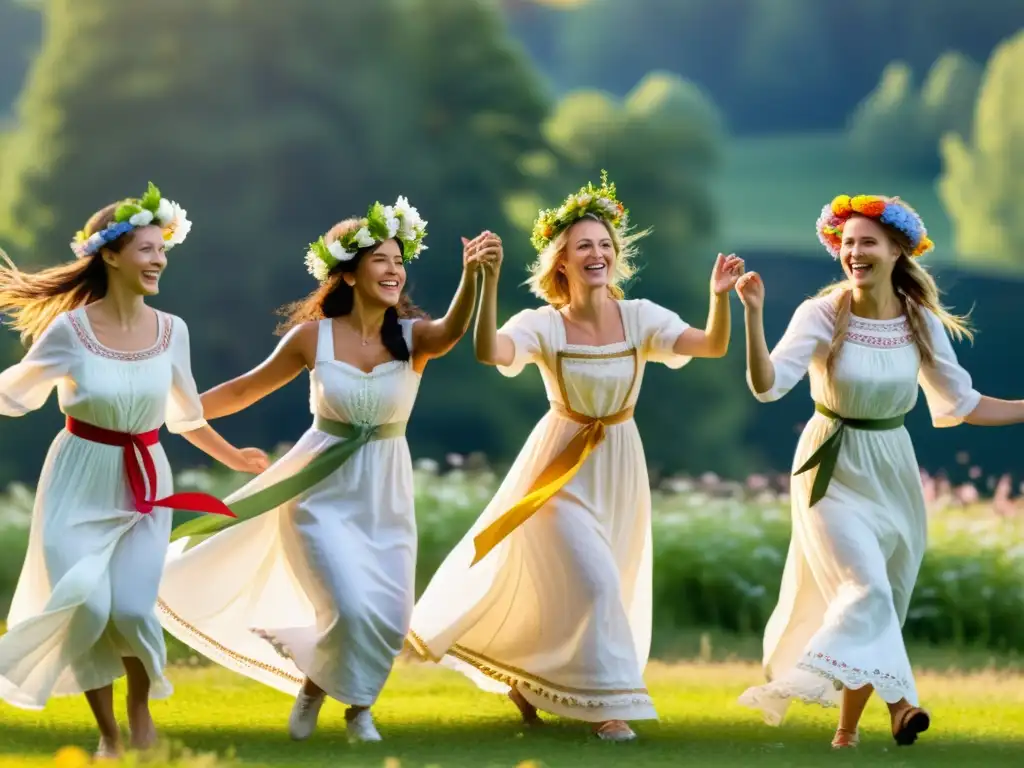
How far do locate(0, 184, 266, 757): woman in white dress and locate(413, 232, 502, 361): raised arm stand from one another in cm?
86

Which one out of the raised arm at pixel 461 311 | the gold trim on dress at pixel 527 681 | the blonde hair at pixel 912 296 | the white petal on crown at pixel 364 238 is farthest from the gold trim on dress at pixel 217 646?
the blonde hair at pixel 912 296

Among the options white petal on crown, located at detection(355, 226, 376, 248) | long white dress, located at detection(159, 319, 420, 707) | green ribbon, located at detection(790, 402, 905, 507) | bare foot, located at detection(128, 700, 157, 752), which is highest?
white petal on crown, located at detection(355, 226, 376, 248)

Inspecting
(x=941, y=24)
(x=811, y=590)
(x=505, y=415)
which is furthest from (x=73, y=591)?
(x=941, y=24)

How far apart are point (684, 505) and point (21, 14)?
246 inches

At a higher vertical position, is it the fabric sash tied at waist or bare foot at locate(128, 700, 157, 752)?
the fabric sash tied at waist

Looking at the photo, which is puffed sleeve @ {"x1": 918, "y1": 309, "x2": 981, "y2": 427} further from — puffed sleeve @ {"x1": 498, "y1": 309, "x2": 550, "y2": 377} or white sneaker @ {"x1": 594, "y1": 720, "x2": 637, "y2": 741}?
white sneaker @ {"x1": 594, "y1": 720, "x2": 637, "y2": 741}

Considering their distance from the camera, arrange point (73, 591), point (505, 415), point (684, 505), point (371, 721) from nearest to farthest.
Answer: point (73, 591)
point (371, 721)
point (684, 505)
point (505, 415)

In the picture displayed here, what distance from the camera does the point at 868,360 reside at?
650cm

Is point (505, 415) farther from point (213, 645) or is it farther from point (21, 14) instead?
point (213, 645)

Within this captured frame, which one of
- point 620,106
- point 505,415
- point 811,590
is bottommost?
point 811,590

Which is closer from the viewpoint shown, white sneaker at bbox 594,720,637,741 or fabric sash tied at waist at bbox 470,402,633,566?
white sneaker at bbox 594,720,637,741

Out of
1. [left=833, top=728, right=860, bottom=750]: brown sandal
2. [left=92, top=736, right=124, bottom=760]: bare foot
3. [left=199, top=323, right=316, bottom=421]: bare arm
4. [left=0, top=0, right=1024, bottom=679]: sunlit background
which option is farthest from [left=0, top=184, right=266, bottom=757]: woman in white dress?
[left=0, top=0, right=1024, bottom=679]: sunlit background

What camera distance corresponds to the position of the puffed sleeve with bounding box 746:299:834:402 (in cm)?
639

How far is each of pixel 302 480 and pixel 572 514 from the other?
0.98 meters
